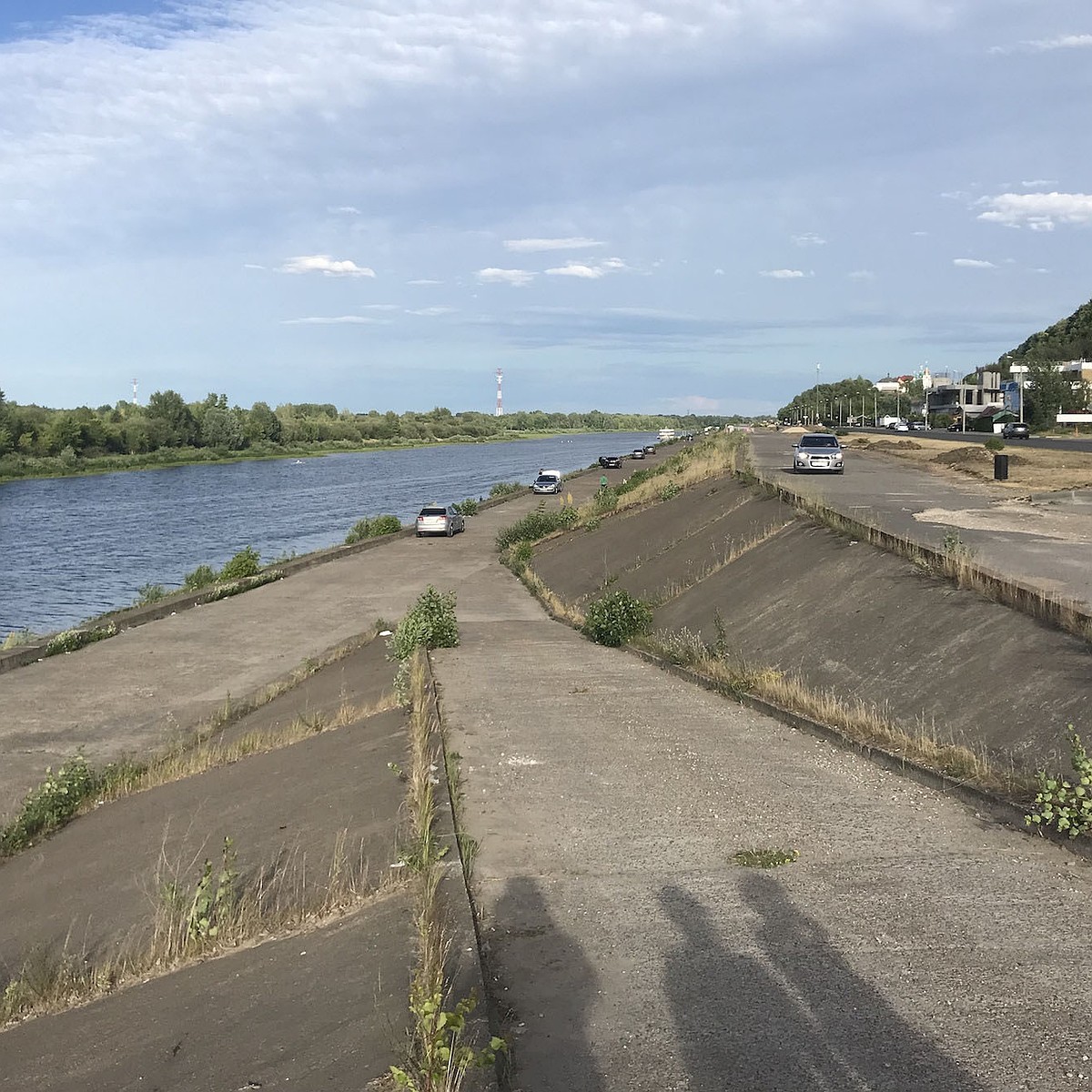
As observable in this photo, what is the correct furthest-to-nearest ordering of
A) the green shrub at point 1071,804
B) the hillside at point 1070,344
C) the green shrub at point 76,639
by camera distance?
the hillside at point 1070,344, the green shrub at point 76,639, the green shrub at point 1071,804

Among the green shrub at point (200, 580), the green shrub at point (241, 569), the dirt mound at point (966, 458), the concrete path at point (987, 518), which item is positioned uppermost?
the dirt mound at point (966, 458)

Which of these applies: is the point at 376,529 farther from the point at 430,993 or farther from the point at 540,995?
the point at 430,993

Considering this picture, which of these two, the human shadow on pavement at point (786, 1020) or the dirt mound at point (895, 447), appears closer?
the human shadow on pavement at point (786, 1020)

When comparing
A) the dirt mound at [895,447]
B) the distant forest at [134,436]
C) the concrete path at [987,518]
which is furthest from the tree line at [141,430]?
the concrete path at [987,518]

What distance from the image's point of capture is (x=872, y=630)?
12.8 m

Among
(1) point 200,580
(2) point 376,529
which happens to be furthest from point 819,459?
(1) point 200,580

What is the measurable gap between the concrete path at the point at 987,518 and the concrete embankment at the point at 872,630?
3.58ft

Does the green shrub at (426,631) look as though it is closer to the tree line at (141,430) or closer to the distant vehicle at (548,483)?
the distant vehicle at (548,483)

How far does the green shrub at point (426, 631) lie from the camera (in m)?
16.3

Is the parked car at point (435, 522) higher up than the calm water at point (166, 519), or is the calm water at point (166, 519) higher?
the parked car at point (435, 522)

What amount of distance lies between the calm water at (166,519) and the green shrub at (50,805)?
18172 mm

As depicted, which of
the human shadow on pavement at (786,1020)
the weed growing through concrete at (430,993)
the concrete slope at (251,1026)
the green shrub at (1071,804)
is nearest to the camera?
the weed growing through concrete at (430,993)

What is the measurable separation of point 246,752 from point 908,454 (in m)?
46.4

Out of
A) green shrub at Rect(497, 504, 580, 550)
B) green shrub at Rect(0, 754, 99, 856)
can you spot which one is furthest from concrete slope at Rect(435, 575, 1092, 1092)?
green shrub at Rect(497, 504, 580, 550)
